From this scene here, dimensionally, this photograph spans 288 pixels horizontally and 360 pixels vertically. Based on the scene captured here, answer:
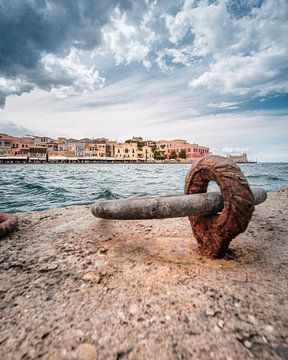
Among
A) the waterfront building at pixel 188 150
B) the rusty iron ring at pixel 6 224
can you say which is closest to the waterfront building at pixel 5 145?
the waterfront building at pixel 188 150

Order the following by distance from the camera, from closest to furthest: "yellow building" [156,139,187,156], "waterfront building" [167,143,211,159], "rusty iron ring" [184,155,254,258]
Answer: "rusty iron ring" [184,155,254,258], "waterfront building" [167,143,211,159], "yellow building" [156,139,187,156]

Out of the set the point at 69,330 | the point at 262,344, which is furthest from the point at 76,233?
the point at 262,344

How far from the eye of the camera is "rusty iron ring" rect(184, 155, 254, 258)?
171 cm

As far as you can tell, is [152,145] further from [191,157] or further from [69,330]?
[69,330]

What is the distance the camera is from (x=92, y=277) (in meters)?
1.77

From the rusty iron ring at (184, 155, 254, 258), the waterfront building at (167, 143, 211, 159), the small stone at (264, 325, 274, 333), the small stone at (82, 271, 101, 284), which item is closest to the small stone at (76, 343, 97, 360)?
the small stone at (82, 271, 101, 284)

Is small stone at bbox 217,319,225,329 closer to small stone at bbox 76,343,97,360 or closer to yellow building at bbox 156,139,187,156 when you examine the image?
small stone at bbox 76,343,97,360

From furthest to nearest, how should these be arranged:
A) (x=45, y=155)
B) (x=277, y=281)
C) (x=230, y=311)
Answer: (x=45, y=155) < (x=277, y=281) < (x=230, y=311)

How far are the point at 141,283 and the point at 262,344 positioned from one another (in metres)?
0.86

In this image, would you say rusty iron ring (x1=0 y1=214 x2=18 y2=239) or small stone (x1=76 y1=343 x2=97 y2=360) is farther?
rusty iron ring (x1=0 y1=214 x2=18 y2=239)

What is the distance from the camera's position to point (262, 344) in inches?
43.2

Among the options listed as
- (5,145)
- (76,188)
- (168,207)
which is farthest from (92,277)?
(5,145)

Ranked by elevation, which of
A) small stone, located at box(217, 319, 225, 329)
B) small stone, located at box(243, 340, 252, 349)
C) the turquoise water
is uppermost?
small stone, located at box(243, 340, 252, 349)

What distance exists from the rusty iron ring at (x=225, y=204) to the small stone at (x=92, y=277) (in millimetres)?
1037
